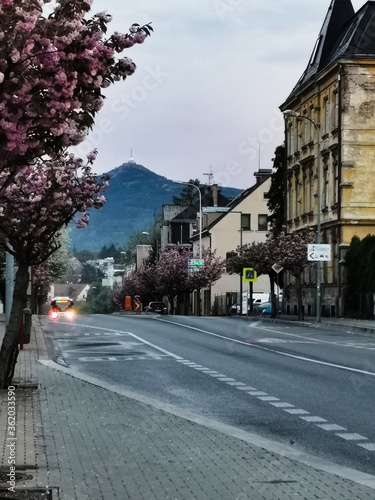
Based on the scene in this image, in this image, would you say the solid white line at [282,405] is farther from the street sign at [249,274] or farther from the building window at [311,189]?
the building window at [311,189]

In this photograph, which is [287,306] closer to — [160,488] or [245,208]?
[245,208]

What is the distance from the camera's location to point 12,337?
1777 cm

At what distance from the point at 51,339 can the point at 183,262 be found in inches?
2865

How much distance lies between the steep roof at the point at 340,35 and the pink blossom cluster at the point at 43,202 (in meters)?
43.8

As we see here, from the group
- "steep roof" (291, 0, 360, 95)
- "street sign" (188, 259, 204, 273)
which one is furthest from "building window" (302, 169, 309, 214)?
"street sign" (188, 259, 204, 273)

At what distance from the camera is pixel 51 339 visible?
35.0 m

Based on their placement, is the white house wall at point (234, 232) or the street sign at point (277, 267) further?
the white house wall at point (234, 232)

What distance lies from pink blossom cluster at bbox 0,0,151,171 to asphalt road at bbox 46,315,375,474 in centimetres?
387

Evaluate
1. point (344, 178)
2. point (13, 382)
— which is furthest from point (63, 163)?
point (344, 178)

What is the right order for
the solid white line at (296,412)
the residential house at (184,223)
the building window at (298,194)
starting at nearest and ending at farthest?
the solid white line at (296,412) < the building window at (298,194) < the residential house at (184,223)

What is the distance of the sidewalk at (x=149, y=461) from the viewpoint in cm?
845

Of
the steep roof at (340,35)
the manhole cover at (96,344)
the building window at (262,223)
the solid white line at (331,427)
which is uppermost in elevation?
the steep roof at (340,35)

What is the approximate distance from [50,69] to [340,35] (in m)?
61.8

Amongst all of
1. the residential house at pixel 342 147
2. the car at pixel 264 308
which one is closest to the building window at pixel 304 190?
the residential house at pixel 342 147
